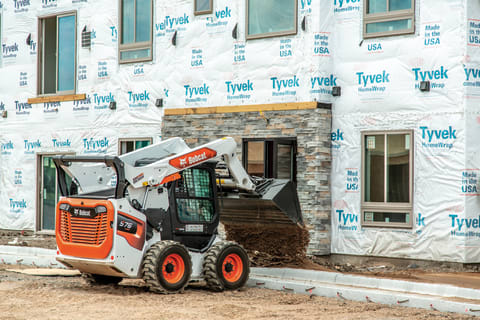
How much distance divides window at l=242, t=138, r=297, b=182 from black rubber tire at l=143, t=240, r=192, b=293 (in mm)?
5308

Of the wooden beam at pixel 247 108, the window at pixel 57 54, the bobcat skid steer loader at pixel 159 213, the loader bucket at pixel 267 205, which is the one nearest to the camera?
the bobcat skid steer loader at pixel 159 213

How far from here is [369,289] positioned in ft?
39.0

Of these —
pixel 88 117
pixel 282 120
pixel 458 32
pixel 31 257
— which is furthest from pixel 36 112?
pixel 458 32

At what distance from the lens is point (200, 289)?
39.7ft

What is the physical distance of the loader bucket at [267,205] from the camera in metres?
12.3

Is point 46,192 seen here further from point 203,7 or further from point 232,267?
point 232,267

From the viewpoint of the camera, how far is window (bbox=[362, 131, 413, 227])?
49.1 ft

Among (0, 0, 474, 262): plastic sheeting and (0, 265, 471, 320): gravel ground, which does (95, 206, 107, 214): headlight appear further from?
(0, 0, 474, 262): plastic sheeting

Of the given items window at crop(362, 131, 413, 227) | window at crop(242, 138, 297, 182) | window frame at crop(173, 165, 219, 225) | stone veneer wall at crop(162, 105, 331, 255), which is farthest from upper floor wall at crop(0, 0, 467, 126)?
window frame at crop(173, 165, 219, 225)

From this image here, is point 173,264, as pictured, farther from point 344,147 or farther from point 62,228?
point 344,147

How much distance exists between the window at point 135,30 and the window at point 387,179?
618cm

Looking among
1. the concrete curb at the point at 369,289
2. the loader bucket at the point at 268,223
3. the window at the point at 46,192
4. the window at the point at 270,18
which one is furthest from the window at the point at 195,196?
the window at the point at 46,192

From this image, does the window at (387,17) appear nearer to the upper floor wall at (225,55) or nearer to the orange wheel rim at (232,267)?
the upper floor wall at (225,55)

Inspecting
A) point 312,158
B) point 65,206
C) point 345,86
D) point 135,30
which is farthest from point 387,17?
point 65,206
